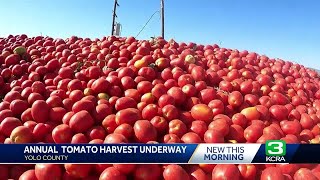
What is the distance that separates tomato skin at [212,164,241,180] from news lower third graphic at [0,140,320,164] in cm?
11

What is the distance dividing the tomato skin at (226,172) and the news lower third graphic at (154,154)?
0.11 metres

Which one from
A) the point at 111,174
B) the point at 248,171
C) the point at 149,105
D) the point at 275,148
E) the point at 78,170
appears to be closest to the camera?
the point at 111,174

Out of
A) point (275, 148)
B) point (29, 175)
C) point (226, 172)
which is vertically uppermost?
point (275, 148)

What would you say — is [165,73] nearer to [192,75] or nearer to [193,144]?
[192,75]

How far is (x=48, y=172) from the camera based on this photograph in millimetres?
2902

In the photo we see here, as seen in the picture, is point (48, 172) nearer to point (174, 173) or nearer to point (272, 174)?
point (174, 173)

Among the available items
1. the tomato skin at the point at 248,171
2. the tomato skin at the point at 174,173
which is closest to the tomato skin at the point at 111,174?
the tomato skin at the point at 174,173

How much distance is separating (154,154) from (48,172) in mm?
978

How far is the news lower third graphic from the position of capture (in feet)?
9.86

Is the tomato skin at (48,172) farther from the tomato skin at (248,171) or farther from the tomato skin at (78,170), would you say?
the tomato skin at (248,171)

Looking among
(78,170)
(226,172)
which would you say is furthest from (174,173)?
(78,170)

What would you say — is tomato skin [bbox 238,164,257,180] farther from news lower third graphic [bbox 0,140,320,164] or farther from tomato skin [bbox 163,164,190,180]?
tomato skin [bbox 163,164,190,180]

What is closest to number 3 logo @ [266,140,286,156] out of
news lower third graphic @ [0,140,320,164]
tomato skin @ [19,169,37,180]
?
news lower third graphic @ [0,140,320,164]

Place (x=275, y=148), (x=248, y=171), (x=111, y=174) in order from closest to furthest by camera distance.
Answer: (x=111, y=174) → (x=248, y=171) → (x=275, y=148)
